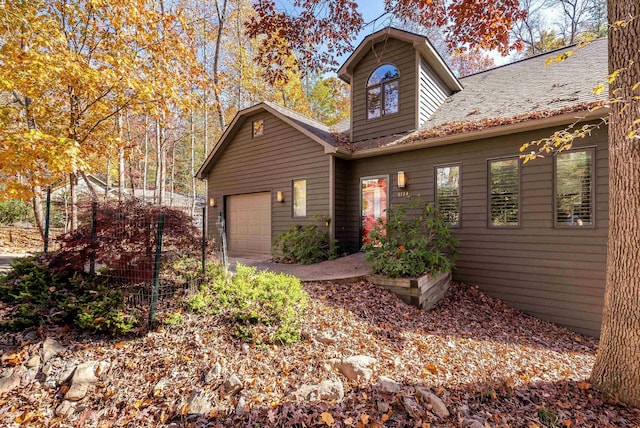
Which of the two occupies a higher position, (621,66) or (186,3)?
(186,3)

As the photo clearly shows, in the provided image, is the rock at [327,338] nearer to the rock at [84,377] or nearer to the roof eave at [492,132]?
the rock at [84,377]

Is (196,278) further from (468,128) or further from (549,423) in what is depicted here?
(468,128)

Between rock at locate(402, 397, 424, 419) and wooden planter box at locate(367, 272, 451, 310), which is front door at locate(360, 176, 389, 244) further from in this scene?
rock at locate(402, 397, 424, 419)

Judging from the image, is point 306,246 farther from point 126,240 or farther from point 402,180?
point 126,240

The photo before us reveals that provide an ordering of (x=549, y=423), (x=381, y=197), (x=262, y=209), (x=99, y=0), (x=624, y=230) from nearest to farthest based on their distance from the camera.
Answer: (x=549, y=423), (x=624, y=230), (x=99, y=0), (x=381, y=197), (x=262, y=209)

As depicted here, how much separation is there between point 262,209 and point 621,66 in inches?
318

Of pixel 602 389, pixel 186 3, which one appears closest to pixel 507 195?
pixel 602 389

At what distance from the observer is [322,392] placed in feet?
8.39

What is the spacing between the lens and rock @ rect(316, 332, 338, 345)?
10.9 ft

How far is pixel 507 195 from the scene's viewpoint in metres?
5.80

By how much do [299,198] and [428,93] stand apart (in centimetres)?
431

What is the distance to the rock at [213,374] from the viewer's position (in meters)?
2.69

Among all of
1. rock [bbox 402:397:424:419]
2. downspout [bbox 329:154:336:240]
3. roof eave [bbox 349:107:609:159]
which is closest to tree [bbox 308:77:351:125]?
downspout [bbox 329:154:336:240]

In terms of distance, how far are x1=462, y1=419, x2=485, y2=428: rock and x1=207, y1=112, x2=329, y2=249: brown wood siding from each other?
5.57 m
